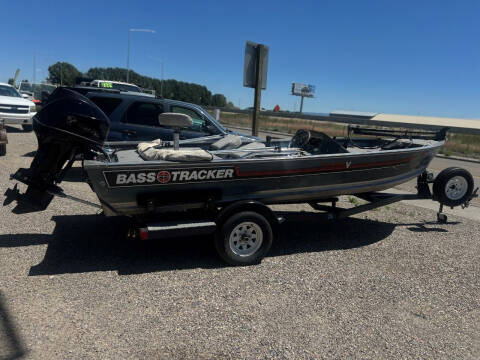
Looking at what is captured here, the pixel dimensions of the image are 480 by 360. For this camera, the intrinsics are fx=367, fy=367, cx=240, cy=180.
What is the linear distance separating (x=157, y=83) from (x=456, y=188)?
92.1 metres

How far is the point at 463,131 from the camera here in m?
29.2

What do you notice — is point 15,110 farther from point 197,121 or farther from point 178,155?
point 178,155

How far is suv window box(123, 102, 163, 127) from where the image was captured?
25.8 ft

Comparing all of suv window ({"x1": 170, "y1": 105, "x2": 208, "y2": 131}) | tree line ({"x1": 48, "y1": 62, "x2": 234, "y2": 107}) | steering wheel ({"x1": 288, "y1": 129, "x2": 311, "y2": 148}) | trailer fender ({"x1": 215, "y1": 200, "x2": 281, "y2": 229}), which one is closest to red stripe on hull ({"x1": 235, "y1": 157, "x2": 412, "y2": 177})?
trailer fender ({"x1": 215, "y1": 200, "x2": 281, "y2": 229})

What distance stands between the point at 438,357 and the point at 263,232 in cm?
208

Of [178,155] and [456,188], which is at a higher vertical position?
[178,155]

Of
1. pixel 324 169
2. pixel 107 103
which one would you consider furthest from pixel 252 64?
pixel 324 169

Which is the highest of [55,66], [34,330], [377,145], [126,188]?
[55,66]

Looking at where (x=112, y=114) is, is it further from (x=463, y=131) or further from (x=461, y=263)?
(x=463, y=131)

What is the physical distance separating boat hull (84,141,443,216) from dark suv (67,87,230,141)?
3675mm

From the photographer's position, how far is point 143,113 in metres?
7.94

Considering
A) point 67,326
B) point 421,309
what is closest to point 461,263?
point 421,309

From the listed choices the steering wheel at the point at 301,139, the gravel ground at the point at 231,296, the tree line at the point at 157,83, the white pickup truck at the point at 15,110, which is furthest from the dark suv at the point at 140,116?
the tree line at the point at 157,83

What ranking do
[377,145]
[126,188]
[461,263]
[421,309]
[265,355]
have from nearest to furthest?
[265,355] → [421,309] → [126,188] → [461,263] → [377,145]
